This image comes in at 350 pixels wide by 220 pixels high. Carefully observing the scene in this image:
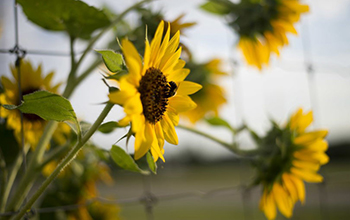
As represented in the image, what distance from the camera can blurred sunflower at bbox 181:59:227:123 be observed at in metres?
0.83

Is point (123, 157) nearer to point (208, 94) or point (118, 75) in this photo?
point (118, 75)

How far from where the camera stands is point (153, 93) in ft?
1.25

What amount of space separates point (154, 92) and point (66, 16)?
204mm

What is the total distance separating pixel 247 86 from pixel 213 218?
859cm

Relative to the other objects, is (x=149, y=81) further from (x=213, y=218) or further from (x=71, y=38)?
(x=213, y=218)

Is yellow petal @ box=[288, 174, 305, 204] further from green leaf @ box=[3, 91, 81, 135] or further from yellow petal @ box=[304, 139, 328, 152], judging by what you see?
green leaf @ box=[3, 91, 81, 135]

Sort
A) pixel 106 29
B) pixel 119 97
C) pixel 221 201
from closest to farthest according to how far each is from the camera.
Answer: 1. pixel 119 97
2. pixel 106 29
3. pixel 221 201

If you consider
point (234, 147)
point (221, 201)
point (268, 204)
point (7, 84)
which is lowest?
point (221, 201)

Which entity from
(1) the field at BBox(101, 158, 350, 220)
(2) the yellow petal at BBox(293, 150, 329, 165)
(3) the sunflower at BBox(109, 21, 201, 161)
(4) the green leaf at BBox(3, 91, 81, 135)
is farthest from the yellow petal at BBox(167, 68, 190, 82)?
(1) the field at BBox(101, 158, 350, 220)

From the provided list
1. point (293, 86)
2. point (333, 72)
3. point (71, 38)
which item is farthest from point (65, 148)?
point (333, 72)

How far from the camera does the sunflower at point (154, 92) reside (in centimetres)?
33

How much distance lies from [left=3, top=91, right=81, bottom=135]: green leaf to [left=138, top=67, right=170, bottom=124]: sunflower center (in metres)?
0.07

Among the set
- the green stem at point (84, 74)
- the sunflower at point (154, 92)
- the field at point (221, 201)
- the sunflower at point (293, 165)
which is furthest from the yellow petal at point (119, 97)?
the field at point (221, 201)

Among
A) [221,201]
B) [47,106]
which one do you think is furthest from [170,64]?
[221,201]
